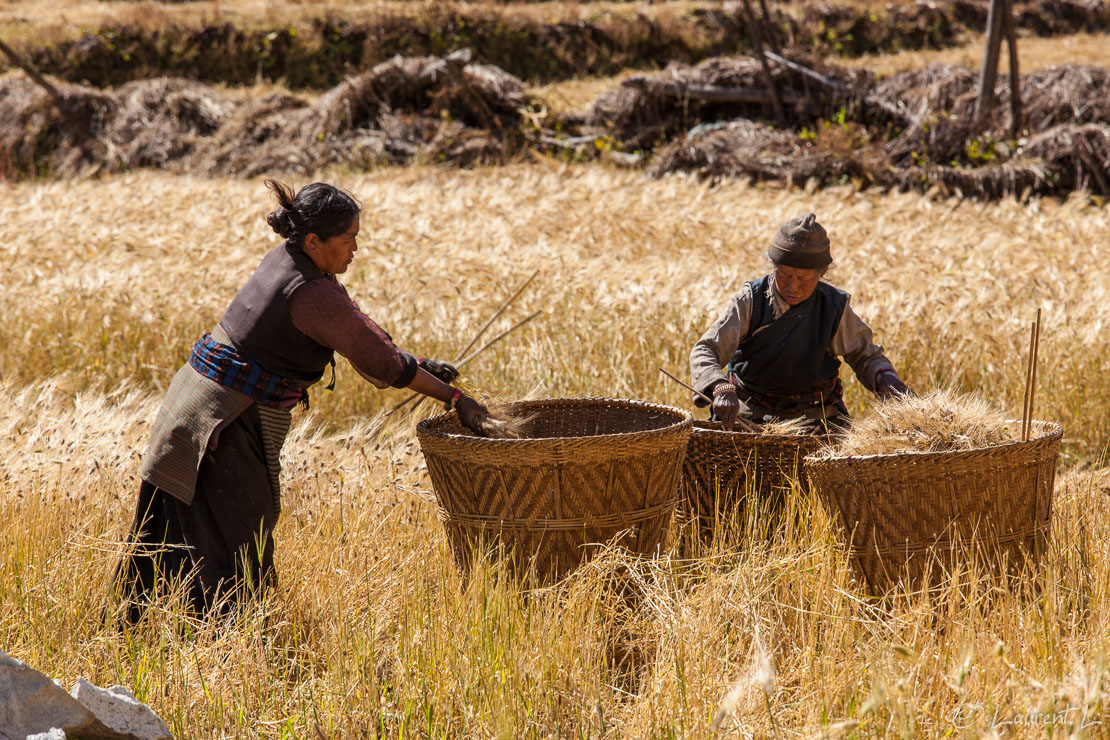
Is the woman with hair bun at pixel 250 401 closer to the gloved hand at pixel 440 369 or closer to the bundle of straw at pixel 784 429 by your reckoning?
the gloved hand at pixel 440 369

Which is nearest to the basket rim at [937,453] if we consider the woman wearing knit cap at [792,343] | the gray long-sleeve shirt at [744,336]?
the woman wearing knit cap at [792,343]

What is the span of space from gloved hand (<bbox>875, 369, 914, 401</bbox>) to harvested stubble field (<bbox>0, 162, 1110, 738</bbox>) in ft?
1.62

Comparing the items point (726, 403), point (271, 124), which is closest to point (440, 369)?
point (726, 403)

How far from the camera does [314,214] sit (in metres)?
2.91

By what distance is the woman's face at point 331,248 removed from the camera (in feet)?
9.67

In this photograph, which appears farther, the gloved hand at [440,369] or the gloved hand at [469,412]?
the gloved hand at [440,369]

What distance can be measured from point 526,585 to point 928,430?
119cm

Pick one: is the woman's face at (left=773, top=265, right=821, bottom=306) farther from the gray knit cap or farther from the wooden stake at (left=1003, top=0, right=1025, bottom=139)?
the wooden stake at (left=1003, top=0, right=1025, bottom=139)

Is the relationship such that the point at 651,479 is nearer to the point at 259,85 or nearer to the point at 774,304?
the point at 774,304

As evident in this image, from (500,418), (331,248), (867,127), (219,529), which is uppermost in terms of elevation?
(331,248)

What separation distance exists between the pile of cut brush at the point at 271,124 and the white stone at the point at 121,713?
11.5 metres

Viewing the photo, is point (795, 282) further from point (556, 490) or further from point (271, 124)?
point (271, 124)

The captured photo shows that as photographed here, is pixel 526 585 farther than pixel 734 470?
No

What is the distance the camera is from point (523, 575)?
10.00ft
